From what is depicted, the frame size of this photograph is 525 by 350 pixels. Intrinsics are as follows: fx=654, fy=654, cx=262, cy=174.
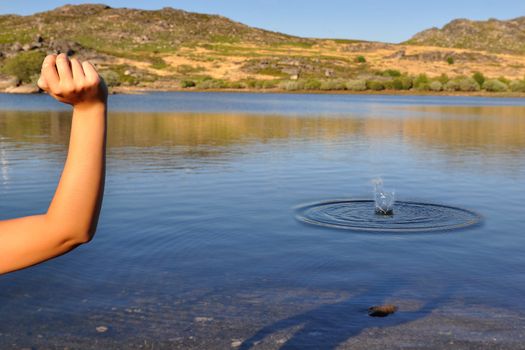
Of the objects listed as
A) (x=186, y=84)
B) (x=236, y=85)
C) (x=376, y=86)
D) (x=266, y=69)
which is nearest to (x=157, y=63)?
(x=266, y=69)

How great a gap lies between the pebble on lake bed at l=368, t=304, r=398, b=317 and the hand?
23.6 ft

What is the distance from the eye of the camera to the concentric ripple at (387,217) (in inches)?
534

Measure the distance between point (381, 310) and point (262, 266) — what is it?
2649 millimetres

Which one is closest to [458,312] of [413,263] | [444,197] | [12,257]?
[413,263]

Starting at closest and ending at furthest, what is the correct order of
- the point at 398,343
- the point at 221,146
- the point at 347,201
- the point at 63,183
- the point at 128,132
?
the point at 63,183
the point at 398,343
the point at 347,201
the point at 221,146
the point at 128,132

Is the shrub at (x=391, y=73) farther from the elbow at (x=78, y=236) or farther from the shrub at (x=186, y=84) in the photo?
the elbow at (x=78, y=236)

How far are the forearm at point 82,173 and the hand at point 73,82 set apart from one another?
1.3 inches

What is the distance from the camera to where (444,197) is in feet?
55.7

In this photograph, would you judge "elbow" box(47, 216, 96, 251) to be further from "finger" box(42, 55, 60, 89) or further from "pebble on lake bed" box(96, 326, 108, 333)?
"pebble on lake bed" box(96, 326, 108, 333)

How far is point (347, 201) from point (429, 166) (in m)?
8.22

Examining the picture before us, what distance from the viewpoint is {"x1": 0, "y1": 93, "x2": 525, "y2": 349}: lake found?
7578 millimetres

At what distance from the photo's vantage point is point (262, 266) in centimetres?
1044

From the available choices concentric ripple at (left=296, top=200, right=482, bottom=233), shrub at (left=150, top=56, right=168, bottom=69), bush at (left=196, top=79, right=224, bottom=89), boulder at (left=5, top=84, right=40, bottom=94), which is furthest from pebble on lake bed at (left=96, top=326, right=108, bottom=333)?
shrub at (left=150, top=56, right=168, bottom=69)

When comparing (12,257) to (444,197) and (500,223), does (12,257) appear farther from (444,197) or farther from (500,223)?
(444,197)
